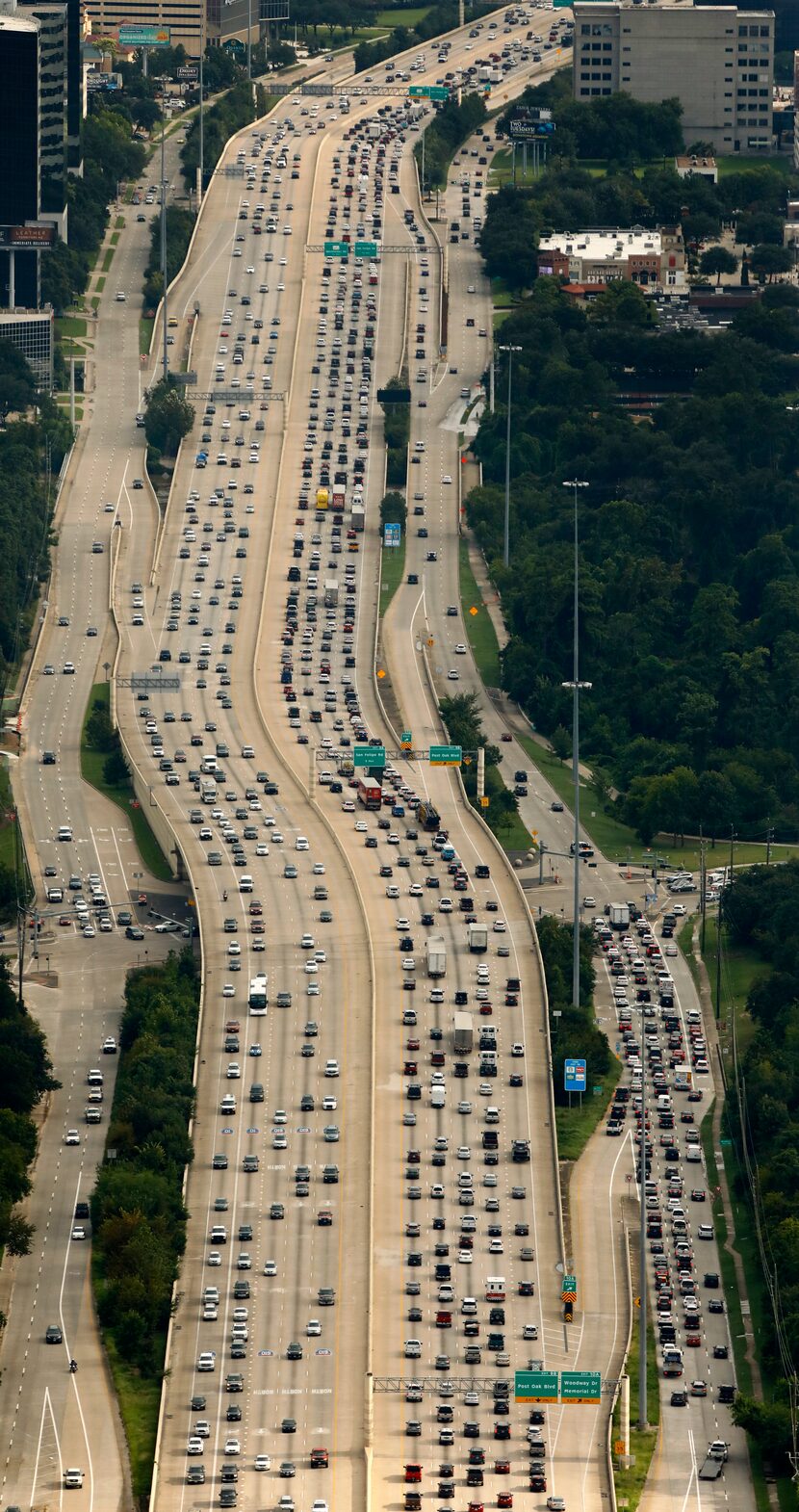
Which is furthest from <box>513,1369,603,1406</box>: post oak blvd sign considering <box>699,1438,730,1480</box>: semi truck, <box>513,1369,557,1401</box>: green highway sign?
<box>699,1438,730,1480</box>: semi truck

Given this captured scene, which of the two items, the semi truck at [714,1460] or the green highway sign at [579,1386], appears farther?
the semi truck at [714,1460]

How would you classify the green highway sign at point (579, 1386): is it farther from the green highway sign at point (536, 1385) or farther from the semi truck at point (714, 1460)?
the semi truck at point (714, 1460)

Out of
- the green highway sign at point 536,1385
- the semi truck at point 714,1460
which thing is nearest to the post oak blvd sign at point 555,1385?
the green highway sign at point 536,1385

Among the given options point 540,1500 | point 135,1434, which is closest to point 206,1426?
point 135,1434

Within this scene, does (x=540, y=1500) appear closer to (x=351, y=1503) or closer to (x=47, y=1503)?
(x=351, y=1503)

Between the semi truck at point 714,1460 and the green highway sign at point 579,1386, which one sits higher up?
the green highway sign at point 579,1386
